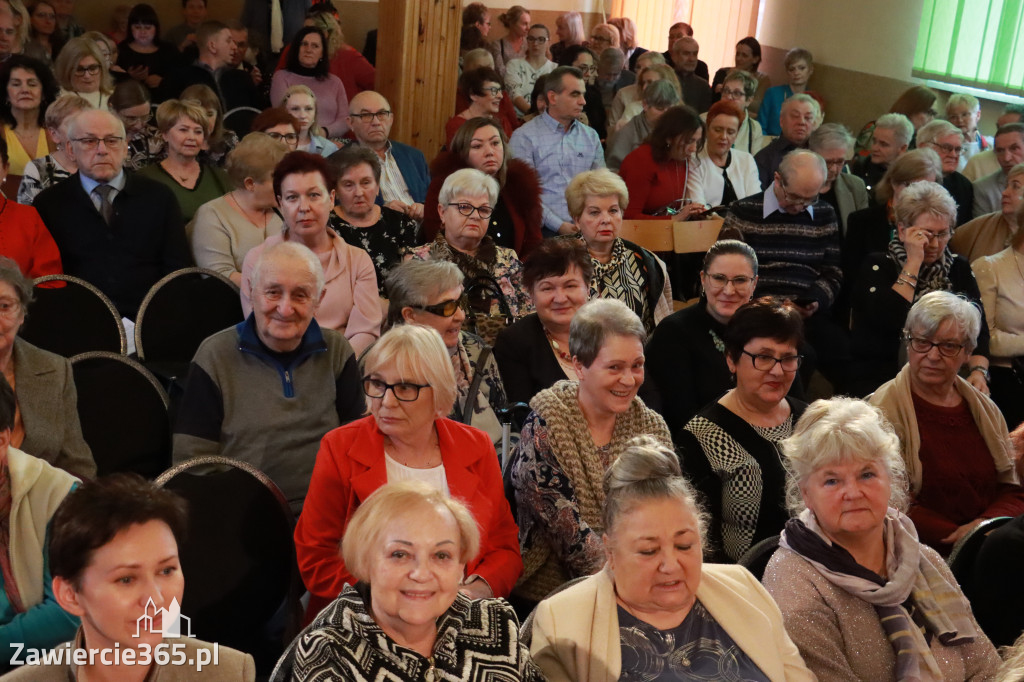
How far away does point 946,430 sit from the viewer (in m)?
3.27

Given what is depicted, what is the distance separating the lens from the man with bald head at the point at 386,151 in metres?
5.46

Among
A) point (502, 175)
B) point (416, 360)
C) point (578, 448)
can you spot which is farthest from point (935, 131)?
point (416, 360)

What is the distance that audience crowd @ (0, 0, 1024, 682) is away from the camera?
1997 mm

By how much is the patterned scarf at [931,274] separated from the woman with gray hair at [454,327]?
1896mm

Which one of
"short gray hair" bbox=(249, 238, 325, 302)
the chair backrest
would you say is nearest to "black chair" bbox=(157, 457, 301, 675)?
"short gray hair" bbox=(249, 238, 325, 302)

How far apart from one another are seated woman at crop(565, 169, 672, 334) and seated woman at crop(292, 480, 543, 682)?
2355 mm

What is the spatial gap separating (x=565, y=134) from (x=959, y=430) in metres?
3.15

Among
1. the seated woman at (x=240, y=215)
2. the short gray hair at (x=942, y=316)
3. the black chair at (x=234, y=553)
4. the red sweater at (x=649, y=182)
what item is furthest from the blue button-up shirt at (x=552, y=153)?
the black chair at (x=234, y=553)

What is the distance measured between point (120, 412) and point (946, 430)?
2399 millimetres

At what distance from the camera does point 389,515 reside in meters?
1.93

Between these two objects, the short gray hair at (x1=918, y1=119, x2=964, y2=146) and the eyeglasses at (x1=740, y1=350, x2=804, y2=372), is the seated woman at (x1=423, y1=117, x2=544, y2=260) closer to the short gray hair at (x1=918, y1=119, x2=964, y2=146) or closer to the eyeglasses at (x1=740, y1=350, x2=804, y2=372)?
the eyeglasses at (x1=740, y1=350, x2=804, y2=372)

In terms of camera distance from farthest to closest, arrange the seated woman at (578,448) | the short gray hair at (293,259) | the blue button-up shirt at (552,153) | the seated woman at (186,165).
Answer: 1. the blue button-up shirt at (552,153)
2. the seated woman at (186,165)
3. the short gray hair at (293,259)
4. the seated woman at (578,448)

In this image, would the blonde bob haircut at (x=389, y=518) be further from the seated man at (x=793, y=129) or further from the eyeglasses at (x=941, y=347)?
the seated man at (x=793, y=129)

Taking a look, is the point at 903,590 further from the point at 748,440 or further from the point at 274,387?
the point at 274,387
